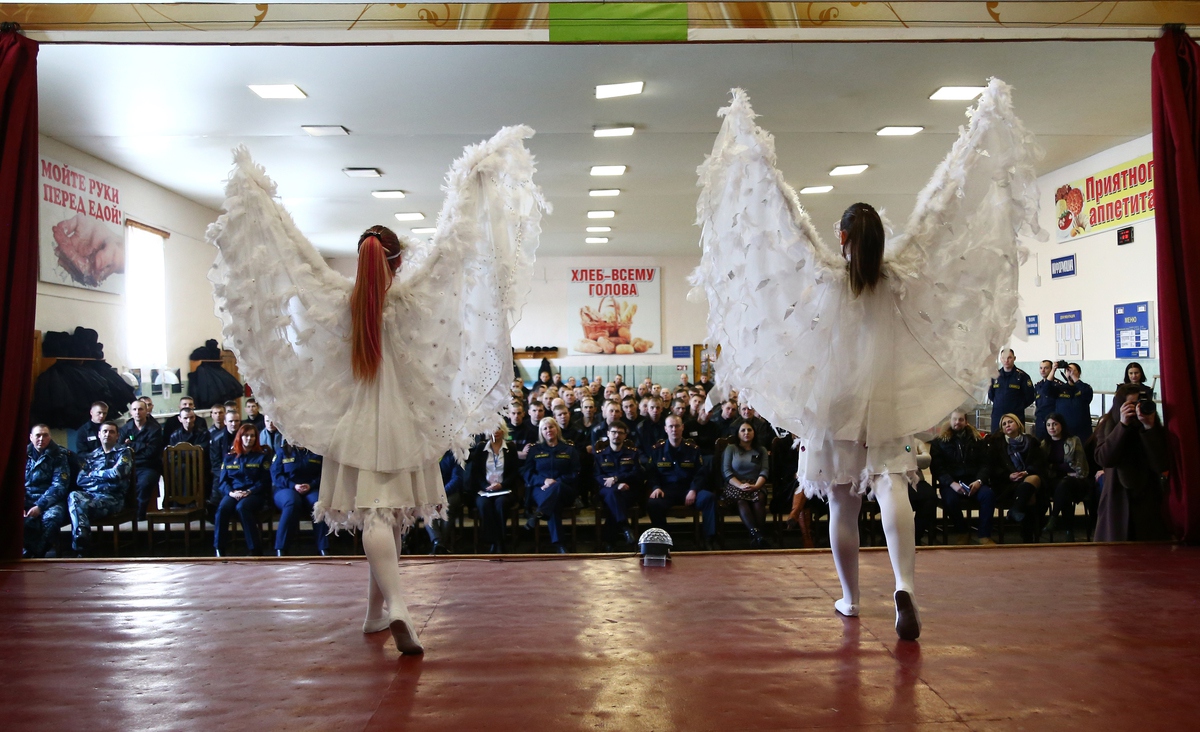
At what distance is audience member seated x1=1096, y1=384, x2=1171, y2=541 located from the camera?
13.2 feet

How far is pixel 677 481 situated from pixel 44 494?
4.10m

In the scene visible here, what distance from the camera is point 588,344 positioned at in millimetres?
15859

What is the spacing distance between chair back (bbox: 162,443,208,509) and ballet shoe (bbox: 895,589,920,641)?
4.61 metres

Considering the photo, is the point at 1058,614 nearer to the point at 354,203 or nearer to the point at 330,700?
the point at 330,700

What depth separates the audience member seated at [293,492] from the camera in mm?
5285

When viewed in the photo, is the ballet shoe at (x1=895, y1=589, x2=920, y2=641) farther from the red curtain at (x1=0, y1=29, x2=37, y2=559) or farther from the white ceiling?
the red curtain at (x1=0, y1=29, x2=37, y2=559)

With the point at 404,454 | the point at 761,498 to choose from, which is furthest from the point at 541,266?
the point at 404,454

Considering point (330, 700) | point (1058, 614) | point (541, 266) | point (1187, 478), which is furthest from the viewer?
point (541, 266)

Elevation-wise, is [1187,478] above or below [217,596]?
above

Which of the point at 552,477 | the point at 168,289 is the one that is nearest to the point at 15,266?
the point at 552,477

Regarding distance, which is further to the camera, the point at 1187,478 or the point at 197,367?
the point at 197,367

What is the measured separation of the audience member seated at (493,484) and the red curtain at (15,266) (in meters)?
2.48

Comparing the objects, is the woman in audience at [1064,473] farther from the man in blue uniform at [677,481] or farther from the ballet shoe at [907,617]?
the ballet shoe at [907,617]

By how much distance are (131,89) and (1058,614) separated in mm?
6830
